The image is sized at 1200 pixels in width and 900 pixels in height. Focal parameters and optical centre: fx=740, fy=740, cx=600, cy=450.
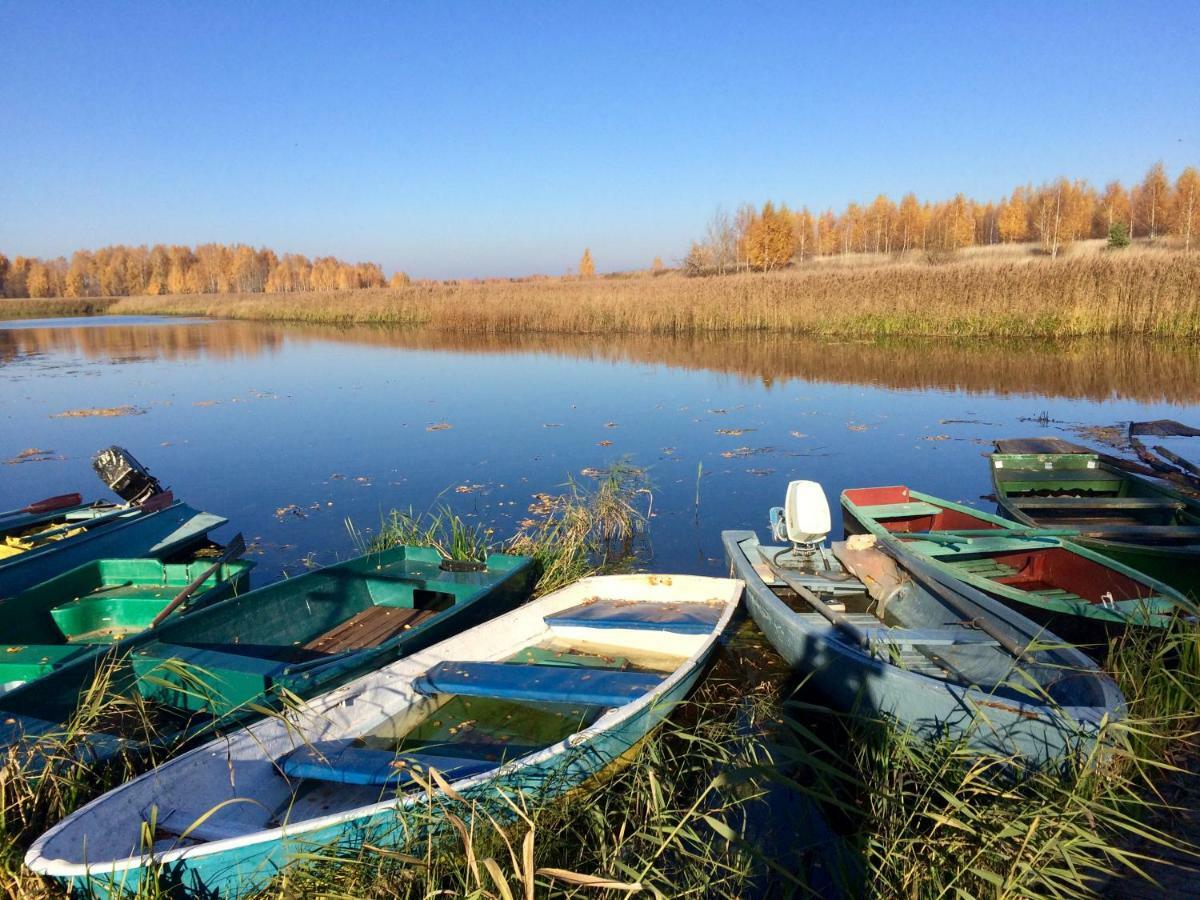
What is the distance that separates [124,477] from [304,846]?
21.1ft

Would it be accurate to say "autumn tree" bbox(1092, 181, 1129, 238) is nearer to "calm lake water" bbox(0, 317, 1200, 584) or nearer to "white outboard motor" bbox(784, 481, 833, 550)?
"calm lake water" bbox(0, 317, 1200, 584)

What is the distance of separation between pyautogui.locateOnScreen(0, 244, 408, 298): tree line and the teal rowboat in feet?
257

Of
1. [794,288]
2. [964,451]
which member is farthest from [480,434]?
[794,288]

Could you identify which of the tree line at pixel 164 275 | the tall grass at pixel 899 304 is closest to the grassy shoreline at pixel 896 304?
the tall grass at pixel 899 304

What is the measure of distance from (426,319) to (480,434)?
20.9 meters

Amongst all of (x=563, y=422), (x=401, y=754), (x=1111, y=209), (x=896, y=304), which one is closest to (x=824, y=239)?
(x=1111, y=209)

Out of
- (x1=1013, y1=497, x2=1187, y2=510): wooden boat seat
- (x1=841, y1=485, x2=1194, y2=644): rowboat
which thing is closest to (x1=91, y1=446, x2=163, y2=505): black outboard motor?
(x1=841, y1=485, x2=1194, y2=644): rowboat

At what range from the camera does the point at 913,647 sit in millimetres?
4309

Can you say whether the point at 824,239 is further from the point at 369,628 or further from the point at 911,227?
the point at 369,628

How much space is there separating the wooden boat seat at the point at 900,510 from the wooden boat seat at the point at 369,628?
3.84 metres

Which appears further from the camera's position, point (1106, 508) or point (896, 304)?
point (896, 304)

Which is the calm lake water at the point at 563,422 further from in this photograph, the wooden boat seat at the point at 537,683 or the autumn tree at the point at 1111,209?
the autumn tree at the point at 1111,209

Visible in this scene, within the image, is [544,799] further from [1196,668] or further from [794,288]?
[794,288]

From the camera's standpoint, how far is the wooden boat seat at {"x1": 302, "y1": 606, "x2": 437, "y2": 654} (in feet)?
16.3
